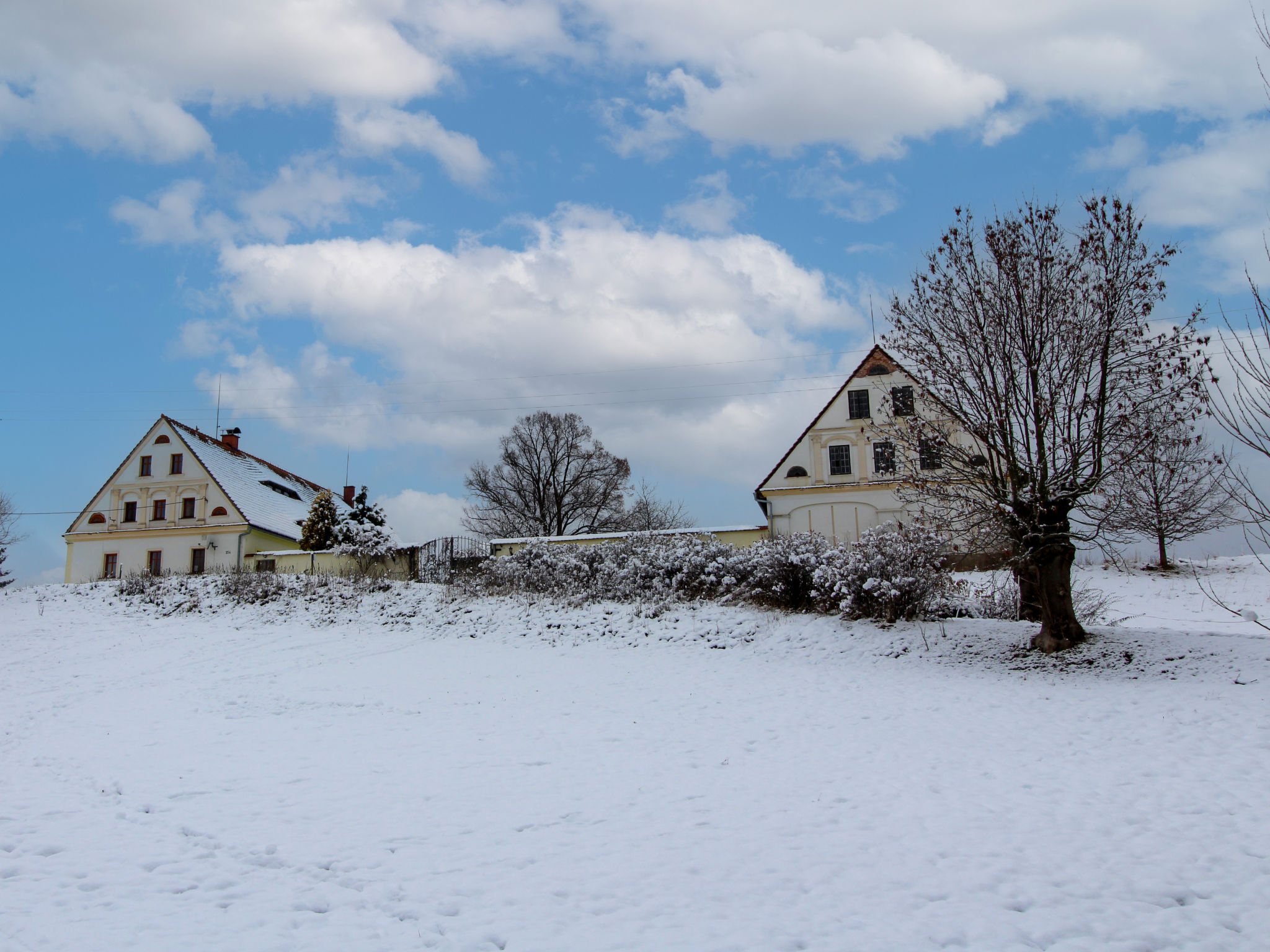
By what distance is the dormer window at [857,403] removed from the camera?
31328mm

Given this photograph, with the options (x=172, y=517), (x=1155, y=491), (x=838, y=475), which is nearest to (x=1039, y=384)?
(x=1155, y=491)

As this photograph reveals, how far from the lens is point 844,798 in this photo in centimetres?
775

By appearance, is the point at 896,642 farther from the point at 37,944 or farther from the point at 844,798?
the point at 37,944

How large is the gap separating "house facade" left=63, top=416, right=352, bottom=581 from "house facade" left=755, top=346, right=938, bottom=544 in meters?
24.4

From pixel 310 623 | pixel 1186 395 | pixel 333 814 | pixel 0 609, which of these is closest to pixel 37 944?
pixel 333 814

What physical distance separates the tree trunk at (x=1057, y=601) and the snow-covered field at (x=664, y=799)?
0.43 meters

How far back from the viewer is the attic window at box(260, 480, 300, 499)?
144ft

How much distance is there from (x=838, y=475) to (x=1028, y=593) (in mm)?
15770

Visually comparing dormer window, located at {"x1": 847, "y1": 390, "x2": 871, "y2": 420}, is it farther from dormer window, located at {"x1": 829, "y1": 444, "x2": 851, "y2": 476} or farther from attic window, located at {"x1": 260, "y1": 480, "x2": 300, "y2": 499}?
attic window, located at {"x1": 260, "y1": 480, "x2": 300, "y2": 499}

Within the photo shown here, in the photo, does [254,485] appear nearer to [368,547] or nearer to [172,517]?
[172,517]

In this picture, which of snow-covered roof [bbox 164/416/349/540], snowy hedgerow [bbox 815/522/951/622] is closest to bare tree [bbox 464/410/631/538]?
snow-covered roof [bbox 164/416/349/540]

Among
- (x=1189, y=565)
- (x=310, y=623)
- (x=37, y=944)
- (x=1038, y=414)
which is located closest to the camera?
(x=37, y=944)

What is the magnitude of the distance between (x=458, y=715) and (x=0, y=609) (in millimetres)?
20502

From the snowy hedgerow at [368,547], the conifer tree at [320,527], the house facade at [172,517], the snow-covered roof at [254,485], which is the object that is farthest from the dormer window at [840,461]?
the house facade at [172,517]
